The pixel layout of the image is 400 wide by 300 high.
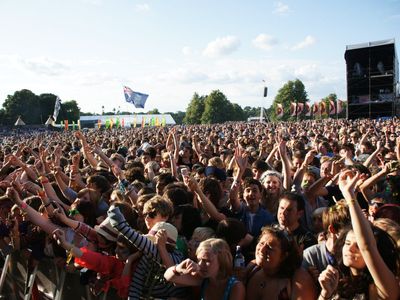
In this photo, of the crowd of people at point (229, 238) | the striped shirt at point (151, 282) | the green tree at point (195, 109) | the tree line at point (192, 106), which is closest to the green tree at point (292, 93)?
the tree line at point (192, 106)

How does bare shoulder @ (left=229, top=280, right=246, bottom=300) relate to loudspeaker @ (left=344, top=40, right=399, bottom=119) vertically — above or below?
below

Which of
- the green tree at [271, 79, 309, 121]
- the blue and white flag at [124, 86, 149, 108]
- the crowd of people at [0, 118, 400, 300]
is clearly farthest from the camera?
the green tree at [271, 79, 309, 121]

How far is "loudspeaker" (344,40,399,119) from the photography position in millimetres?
29188

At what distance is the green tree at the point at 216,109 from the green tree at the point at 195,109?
16.0 feet

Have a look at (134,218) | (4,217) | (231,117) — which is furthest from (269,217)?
→ (231,117)

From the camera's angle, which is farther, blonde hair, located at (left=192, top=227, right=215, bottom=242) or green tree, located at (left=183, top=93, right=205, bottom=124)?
Answer: green tree, located at (left=183, top=93, right=205, bottom=124)

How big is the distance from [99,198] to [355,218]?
3.73 m

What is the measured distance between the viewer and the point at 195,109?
107 m

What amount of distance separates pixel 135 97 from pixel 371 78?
2025cm

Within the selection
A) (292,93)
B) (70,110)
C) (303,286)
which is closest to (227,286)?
(303,286)

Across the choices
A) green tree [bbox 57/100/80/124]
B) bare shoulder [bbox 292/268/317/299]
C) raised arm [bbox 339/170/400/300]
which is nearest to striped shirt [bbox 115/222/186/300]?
bare shoulder [bbox 292/268/317/299]

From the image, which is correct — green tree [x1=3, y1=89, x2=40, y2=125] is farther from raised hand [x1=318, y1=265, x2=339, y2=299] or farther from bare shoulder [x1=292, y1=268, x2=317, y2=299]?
Result: raised hand [x1=318, y1=265, x2=339, y2=299]

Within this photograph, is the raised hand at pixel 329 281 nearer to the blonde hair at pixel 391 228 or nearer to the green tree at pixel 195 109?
the blonde hair at pixel 391 228

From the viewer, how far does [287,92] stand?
93.2 m
